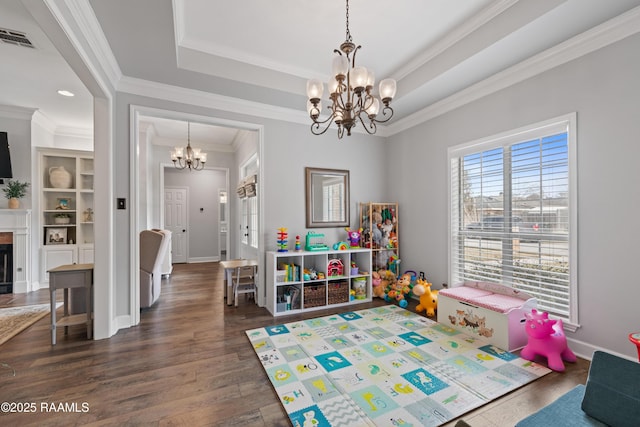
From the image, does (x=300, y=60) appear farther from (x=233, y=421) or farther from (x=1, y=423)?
(x=1, y=423)

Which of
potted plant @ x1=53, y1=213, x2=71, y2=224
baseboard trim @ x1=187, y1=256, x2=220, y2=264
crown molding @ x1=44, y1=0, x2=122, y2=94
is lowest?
baseboard trim @ x1=187, y1=256, x2=220, y2=264

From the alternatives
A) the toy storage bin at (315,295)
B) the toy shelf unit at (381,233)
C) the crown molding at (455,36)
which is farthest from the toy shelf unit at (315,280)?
the crown molding at (455,36)

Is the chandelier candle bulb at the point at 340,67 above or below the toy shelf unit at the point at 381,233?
above

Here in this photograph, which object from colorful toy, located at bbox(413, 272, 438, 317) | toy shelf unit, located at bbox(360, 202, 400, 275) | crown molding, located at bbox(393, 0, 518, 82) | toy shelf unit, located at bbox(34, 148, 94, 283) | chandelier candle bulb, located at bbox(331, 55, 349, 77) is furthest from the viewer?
toy shelf unit, located at bbox(34, 148, 94, 283)

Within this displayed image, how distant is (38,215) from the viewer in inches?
181

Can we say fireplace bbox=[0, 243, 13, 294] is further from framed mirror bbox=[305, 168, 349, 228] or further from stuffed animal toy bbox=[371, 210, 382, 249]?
stuffed animal toy bbox=[371, 210, 382, 249]

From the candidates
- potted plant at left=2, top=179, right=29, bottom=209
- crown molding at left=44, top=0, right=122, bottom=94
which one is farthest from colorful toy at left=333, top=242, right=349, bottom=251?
potted plant at left=2, top=179, right=29, bottom=209

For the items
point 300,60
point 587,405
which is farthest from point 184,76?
point 587,405

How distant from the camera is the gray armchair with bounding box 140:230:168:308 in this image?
3.51 metres

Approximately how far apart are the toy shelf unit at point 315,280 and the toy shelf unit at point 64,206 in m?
3.82

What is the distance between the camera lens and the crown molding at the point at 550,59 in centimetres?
208

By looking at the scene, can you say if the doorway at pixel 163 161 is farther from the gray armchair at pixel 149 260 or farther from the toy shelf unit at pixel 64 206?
the toy shelf unit at pixel 64 206

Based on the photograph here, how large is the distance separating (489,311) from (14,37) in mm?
5063

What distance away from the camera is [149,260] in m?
3.54
